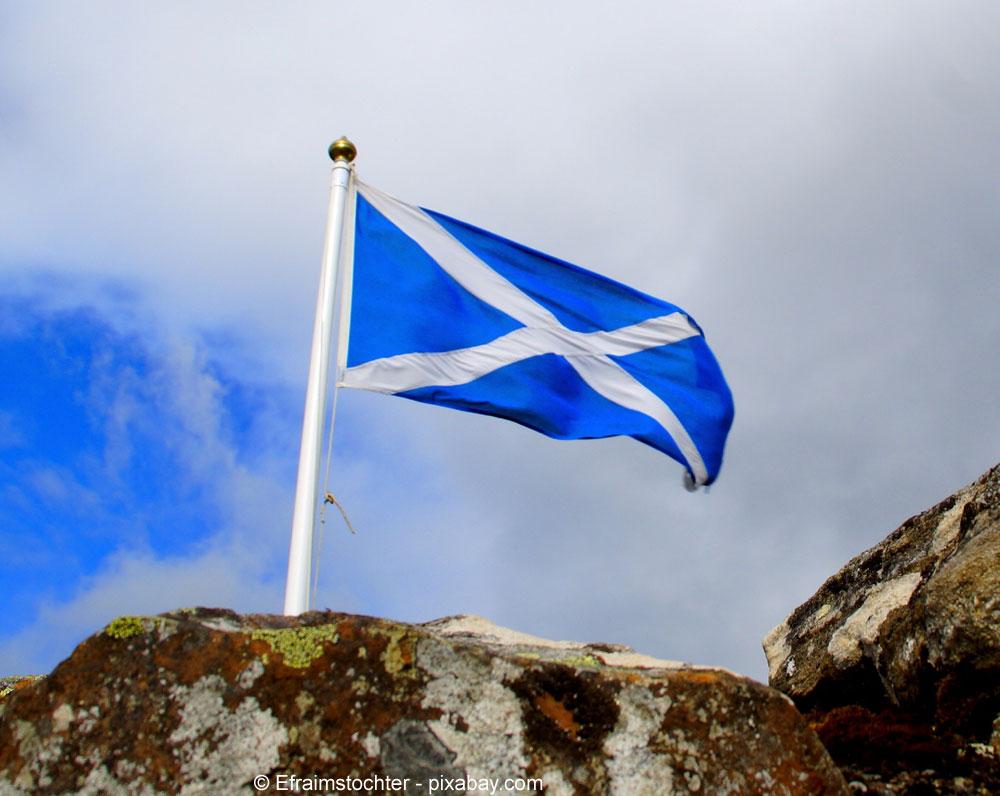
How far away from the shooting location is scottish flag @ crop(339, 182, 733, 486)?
7.66 metres

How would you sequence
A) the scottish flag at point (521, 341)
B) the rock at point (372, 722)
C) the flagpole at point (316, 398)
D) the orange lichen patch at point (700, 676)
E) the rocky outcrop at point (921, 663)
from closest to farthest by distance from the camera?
the rock at point (372, 722), the orange lichen patch at point (700, 676), the rocky outcrop at point (921, 663), the flagpole at point (316, 398), the scottish flag at point (521, 341)

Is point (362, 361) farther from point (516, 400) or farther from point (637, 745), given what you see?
point (637, 745)

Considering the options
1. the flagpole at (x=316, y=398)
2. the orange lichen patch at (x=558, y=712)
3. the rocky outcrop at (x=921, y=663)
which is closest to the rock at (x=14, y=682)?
the flagpole at (x=316, y=398)

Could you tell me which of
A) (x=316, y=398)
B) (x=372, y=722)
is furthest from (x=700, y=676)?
(x=316, y=398)

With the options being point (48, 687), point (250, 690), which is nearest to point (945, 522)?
point (250, 690)

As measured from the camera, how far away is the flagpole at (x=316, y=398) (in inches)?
233

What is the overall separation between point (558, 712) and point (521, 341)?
465cm

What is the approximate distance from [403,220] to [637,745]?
5633 mm

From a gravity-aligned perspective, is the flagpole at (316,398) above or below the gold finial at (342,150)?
below

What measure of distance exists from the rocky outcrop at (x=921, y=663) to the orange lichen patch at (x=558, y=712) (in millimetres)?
1589

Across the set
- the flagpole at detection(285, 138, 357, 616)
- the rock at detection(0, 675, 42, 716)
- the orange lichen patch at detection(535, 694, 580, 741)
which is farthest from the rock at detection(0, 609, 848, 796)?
the rock at detection(0, 675, 42, 716)

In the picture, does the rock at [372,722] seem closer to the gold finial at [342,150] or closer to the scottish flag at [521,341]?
the scottish flag at [521,341]

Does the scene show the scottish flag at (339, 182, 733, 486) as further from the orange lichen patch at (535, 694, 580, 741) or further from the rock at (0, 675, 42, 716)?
the orange lichen patch at (535, 694, 580, 741)

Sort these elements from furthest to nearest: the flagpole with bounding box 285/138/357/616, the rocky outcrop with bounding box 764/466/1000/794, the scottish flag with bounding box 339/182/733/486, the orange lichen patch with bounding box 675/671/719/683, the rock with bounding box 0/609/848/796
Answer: the scottish flag with bounding box 339/182/733/486 < the flagpole with bounding box 285/138/357/616 < the rocky outcrop with bounding box 764/466/1000/794 < the orange lichen patch with bounding box 675/671/719/683 < the rock with bounding box 0/609/848/796
